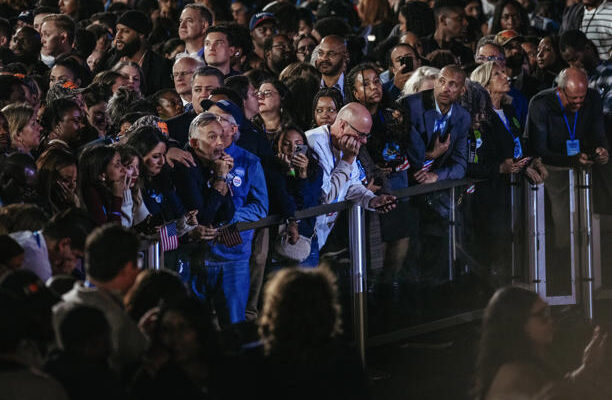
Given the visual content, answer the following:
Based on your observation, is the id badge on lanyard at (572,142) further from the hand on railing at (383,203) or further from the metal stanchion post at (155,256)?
the metal stanchion post at (155,256)

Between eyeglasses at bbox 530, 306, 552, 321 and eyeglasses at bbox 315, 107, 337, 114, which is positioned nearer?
eyeglasses at bbox 530, 306, 552, 321

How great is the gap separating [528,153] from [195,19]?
11.8 feet

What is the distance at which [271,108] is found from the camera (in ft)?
34.0

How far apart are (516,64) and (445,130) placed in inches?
141

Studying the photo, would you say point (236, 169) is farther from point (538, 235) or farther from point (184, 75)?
point (538, 235)

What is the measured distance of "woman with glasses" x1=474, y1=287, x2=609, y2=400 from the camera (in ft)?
18.3

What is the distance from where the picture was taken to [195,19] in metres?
12.7

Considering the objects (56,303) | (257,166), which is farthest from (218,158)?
(56,303)

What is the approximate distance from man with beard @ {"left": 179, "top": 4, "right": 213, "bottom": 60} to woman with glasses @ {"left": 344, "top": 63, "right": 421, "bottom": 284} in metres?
2.29

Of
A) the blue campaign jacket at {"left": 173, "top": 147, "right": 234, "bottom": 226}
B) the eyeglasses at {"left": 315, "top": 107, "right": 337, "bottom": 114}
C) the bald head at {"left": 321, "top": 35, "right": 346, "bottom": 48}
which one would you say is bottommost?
the blue campaign jacket at {"left": 173, "top": 147, "right": 234, "bottom": 226}

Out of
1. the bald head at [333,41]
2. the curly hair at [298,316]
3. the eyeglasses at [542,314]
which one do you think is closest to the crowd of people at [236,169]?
the curly hair at [298,316]

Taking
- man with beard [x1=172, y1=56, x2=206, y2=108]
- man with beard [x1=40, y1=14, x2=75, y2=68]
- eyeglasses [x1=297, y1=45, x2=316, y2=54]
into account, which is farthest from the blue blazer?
man with beard [x1=40, y1=14, x2=75, y2=68]

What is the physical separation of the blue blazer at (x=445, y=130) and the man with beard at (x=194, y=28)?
9.03 feet

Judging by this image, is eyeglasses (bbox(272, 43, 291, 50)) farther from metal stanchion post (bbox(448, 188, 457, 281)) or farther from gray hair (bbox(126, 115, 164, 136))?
gray hair (bbox(126, 115, 164, 136))
